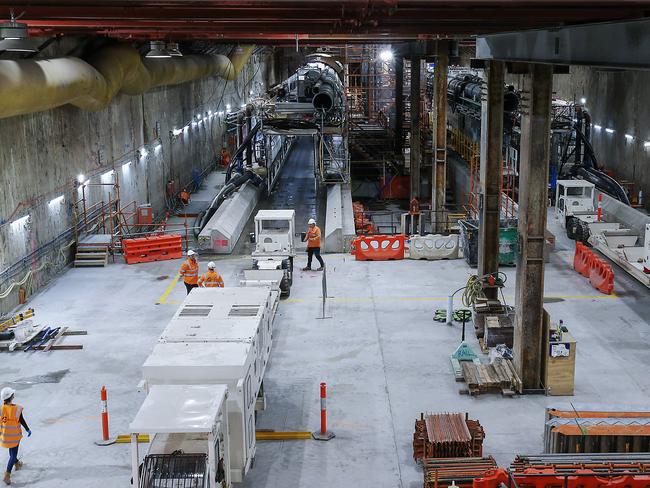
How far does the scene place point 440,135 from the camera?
27.3 meters

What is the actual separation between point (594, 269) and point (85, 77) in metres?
13.4

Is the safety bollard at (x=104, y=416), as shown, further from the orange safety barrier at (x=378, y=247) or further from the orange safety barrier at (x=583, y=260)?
the orange safety barrier at (x=583, y=260)

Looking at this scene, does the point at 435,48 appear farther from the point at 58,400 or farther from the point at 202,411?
the point at 202,411

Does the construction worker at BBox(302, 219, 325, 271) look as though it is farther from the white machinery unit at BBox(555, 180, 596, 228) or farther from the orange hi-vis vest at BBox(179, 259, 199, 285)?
the white machinery unit at BBox(555, 180, 596, 228)

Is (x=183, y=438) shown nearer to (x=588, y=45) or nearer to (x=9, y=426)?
(x=9, y=426)

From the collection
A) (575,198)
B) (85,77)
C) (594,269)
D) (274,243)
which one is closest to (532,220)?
(594,269)

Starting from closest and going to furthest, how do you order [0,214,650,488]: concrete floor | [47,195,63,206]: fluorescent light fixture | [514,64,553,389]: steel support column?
[0,214,650,488]: concrete floor
[514,64,553,389]: steel support column
[47,195,63,206]: fluorescent light fixture

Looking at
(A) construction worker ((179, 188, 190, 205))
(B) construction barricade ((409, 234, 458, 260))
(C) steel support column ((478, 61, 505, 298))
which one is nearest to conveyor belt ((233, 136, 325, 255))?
(A) construction worker ((179, 188, 190, 205))

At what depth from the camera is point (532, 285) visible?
13.9m

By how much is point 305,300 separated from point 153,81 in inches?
444

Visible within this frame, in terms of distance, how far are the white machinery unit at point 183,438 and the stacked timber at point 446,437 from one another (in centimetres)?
295

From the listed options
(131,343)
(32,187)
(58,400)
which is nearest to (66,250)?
(32,187)

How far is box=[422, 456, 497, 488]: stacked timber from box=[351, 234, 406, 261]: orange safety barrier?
12683 mm

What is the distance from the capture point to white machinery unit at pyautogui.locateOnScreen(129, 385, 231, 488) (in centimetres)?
930
